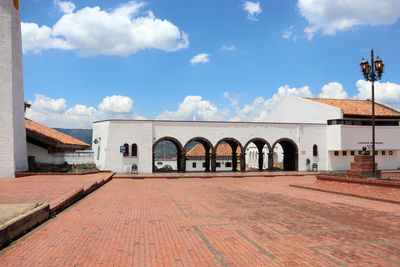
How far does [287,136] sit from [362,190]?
45.0ft

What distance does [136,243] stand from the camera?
19.7 ft

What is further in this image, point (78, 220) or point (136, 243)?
point (78, 220)

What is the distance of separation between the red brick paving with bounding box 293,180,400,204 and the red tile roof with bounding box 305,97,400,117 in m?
13.8

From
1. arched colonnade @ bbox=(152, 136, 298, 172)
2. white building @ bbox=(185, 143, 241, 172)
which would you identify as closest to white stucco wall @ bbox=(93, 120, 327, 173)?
arched colonnade @ bbox=(152, 136, 298, 172)

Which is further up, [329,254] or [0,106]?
[0,106]

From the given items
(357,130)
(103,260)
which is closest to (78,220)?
(103,260)

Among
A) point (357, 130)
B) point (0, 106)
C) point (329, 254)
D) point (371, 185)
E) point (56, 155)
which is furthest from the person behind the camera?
point (357, 130)

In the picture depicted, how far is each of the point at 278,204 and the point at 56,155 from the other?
723 inches

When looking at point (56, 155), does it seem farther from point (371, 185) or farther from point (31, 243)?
point (371, 185)

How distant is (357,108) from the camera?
28.4 meters

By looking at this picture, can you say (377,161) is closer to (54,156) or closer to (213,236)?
(213,236)

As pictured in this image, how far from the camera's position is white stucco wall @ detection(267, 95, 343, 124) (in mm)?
27516

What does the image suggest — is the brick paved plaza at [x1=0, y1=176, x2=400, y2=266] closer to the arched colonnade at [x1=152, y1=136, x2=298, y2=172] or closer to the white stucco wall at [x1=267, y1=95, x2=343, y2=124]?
the arched colonnade at [x1=152, y1=136, x2=298, y2=172]

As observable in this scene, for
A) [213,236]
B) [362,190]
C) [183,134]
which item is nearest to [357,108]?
[362,190]
